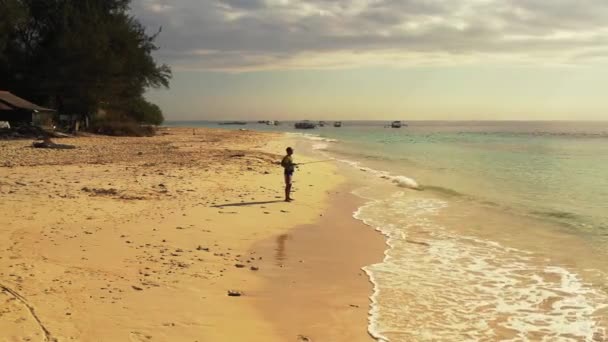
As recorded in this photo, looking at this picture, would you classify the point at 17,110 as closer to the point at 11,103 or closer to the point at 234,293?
the point at 11,103

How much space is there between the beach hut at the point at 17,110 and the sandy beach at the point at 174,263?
29042mm

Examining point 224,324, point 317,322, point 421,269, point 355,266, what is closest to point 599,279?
point 421,269

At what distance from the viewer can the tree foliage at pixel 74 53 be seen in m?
45.6

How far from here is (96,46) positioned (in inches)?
1799

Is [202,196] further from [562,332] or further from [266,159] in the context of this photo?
[266,159]

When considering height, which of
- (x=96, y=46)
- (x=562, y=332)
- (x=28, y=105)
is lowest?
(x=562, y=332)

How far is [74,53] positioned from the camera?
45.3 meters

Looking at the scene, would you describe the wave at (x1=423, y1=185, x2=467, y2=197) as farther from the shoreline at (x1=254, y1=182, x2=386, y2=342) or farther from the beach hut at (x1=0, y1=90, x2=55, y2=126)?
the beach hut at (x1=0, y1=90, x2=55, y2=126)

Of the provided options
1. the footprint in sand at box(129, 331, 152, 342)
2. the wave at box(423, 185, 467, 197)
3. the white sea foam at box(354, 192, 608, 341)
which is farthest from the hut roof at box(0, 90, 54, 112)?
the footprint in sand at box(129, 331, 152, 342)

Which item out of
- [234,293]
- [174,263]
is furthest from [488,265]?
[174,263]

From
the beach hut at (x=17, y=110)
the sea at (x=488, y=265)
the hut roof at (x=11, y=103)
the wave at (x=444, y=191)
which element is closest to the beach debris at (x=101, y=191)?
the sea at (x=488, y=265)

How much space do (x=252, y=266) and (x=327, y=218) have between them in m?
5.12

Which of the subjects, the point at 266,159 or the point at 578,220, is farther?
the point at 266,159

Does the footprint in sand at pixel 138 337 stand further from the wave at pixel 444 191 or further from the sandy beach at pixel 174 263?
the wave at pixel 444 191
